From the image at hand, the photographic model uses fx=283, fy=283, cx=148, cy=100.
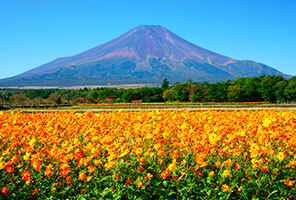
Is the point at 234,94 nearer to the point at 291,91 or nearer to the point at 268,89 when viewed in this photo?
the point at 268,89

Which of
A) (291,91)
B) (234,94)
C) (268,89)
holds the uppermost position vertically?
(268,89)

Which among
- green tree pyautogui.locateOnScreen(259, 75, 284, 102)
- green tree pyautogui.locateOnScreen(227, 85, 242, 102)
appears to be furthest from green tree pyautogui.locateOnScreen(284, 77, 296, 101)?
green tree pyautogui.locateOnScreen(227, 85, 242, 102)

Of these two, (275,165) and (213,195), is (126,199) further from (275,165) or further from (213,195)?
(275,165)

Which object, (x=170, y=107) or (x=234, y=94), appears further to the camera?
(x=234, y=94)

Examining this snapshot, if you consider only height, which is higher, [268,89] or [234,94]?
[268,89]

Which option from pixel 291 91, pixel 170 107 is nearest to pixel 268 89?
pixel 291 91

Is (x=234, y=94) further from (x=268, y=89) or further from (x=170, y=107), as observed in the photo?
(x=170, y=107)

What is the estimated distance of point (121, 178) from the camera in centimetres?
489

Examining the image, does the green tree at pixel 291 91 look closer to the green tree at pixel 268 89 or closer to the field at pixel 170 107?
the green tree at pixel 268 89

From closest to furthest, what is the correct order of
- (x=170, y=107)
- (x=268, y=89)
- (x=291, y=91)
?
(x=170, y=107) → (x=291, y=91) → (x=268, y=89)

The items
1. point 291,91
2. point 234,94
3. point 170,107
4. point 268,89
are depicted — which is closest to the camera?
point 170,107

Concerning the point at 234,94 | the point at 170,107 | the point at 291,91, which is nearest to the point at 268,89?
the point at 291,91

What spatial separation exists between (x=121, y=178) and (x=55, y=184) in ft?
3.64

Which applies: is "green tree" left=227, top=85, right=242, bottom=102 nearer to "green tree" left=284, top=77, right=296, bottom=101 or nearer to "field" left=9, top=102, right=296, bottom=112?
"green tree" left=284, top=77, right=296, bottom=101
